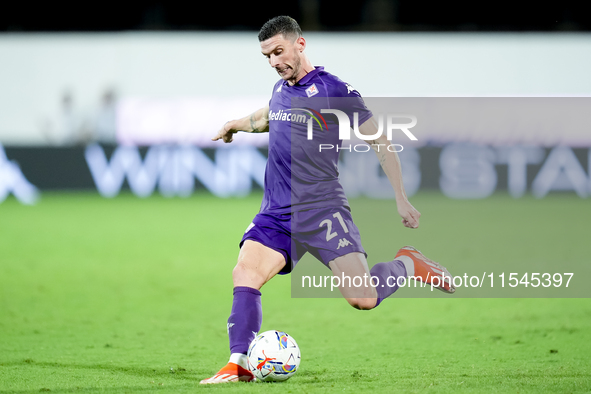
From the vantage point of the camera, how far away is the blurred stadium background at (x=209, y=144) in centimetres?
944

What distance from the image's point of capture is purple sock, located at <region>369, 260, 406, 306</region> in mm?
4512

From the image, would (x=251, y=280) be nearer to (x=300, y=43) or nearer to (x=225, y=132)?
(x=225, y=132)

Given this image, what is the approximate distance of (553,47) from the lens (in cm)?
1825

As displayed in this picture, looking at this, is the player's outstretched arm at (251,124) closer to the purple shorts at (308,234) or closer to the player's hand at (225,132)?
the player's hand at (225,132)

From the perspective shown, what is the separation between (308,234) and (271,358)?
837 millimetres

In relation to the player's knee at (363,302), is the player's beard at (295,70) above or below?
above

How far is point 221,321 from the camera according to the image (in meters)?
6.20

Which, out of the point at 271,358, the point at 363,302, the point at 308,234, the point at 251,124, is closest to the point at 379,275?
the point at 363,302

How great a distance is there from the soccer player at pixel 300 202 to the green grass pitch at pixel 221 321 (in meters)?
0.59

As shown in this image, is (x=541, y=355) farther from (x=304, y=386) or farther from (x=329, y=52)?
(x=329, y=52)

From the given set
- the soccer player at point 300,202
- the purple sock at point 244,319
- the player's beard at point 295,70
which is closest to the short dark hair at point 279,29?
the soccer player at point 300,202

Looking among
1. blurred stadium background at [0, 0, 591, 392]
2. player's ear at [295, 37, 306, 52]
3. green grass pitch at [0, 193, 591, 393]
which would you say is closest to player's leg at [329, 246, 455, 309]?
green grass pitch at [0, 193, 591, 393]

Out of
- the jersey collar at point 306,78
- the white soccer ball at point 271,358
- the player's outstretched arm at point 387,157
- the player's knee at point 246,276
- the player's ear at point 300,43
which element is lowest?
the white soccer ball at point 271,358

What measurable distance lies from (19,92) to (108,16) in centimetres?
445
